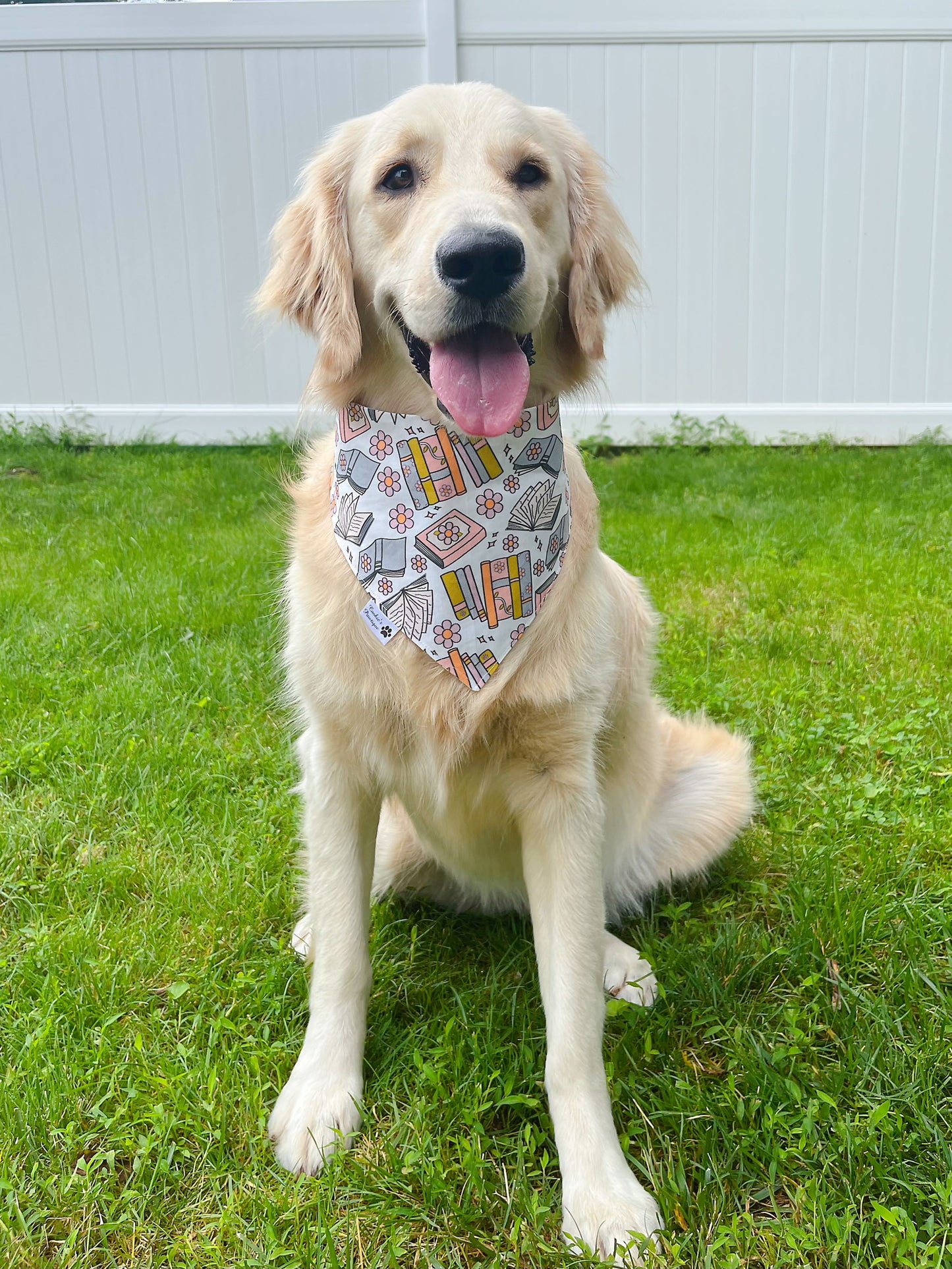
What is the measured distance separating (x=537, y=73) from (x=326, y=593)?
586 centimetres

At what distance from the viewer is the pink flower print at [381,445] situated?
1.79m

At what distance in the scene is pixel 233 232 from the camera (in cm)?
671

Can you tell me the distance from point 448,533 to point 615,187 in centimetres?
525

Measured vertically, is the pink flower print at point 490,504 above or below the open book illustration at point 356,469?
below

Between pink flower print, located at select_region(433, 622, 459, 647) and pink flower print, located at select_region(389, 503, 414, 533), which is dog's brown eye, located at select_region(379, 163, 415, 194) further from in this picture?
pink flower print, located at select_region(433, 622, 459, 647)

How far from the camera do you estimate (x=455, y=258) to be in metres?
1.61

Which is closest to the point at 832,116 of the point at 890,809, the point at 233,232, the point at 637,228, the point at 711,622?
the point at 637,228

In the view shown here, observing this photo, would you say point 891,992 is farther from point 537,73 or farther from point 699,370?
point 537,73

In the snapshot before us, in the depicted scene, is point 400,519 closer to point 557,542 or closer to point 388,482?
point 388,482

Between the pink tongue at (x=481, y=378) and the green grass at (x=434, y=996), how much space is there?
1.10m

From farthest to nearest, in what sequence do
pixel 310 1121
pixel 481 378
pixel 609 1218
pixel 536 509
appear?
1. pixel 536 509
2. pixel 481 378
3. pixel 310 1121
4. pixel 609 1218

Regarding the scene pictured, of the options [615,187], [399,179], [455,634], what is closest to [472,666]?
[455,634]

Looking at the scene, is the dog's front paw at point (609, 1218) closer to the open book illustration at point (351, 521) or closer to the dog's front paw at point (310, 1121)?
the dog's front paw at point (310, 1121)

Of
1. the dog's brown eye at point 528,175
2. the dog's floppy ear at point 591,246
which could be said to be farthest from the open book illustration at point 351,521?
the dog's brown eye at point 528,175
